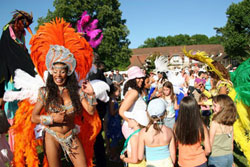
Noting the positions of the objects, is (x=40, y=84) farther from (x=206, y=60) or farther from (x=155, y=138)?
(x=206, y=60)

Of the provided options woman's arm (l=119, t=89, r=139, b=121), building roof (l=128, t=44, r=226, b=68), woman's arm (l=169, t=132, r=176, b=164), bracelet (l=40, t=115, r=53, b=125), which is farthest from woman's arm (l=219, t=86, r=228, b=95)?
building roof (l=128, t=44, r=226, b=68)

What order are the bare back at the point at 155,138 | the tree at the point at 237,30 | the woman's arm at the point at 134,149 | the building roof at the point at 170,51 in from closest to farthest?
1. the bare back at the point at 155,138
2. the woman's arm at the point at 134,149
3. the tree at the point at 237,30
4. the building roof at the point at 170,51

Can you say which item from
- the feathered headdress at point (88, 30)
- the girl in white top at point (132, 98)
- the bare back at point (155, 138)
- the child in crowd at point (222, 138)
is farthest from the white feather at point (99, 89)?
the child in crowd at point (222, 138)

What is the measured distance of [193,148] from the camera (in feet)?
9.10

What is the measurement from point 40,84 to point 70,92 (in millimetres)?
522

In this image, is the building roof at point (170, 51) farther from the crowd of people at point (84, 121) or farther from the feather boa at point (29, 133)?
the feather boa at point (29, 133)

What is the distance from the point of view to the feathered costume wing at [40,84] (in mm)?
2865

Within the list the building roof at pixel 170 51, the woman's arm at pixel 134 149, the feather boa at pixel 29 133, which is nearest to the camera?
the woman's arm at pixel 134 149

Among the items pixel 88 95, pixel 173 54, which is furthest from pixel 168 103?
pixel 173 54

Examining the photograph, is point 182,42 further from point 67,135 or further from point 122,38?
point 67,135

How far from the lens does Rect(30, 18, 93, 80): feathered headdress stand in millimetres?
2859

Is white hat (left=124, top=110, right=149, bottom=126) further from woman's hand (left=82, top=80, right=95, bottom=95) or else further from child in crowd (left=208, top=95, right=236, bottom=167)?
child in crowd (left=208, top=95, right=236, bottom=167)

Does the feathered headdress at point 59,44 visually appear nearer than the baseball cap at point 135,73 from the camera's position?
Yes

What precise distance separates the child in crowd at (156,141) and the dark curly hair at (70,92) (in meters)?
0.84
